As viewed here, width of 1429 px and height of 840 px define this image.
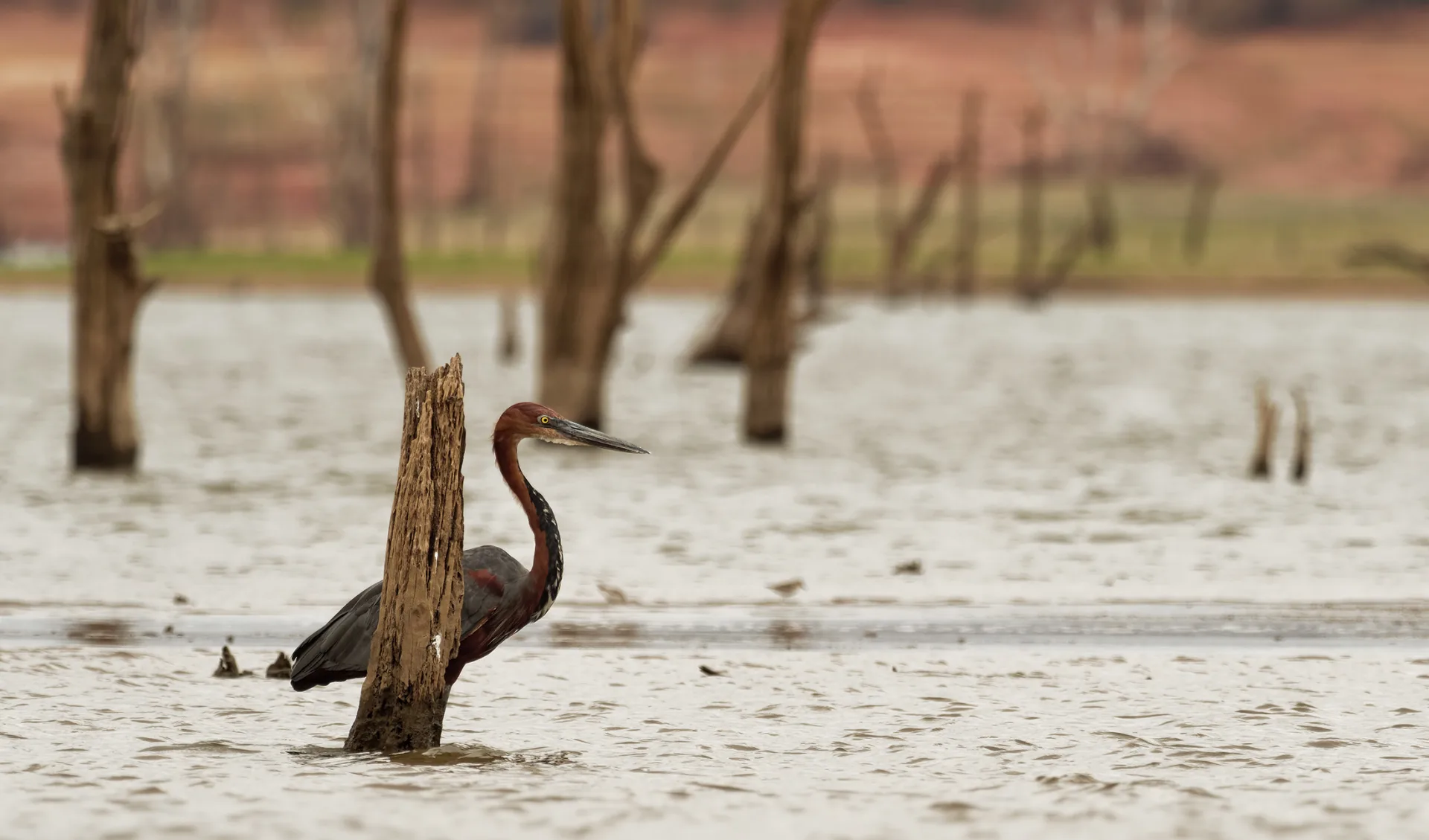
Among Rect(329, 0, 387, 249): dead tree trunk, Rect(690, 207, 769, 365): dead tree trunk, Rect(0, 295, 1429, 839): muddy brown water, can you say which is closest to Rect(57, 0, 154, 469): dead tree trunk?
Rect(0, 295, 1429, 839): muddy brown water

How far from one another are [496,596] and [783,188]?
35.1ft

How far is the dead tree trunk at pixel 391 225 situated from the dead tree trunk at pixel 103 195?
276 cm

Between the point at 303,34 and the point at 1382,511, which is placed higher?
the point at 303,34

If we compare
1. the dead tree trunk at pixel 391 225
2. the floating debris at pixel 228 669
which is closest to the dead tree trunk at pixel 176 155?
the dead tree trunk at pixel 391 225

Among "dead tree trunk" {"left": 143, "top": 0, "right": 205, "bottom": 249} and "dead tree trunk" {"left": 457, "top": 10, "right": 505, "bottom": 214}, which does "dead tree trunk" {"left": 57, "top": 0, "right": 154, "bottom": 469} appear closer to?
"dead tree trunk" {"left": 143, "top": 0, "right": 205, "bottom": 249}

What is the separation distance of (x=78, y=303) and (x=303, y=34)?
4017 inches

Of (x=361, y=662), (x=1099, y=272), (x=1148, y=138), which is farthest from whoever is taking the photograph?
(x=1148, y=138)

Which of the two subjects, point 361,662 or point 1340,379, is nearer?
point 361,662

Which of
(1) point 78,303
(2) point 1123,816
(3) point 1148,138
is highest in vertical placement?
(3) point 1148,138

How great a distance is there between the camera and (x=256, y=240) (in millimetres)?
95375

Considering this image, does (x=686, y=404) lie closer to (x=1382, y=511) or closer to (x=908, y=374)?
(x=908, y=374)

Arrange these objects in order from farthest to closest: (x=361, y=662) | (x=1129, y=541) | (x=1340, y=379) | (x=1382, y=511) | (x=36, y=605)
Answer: (x=1340, y=379) → (x=1382, y=511) → (x=1129, y=541) → (x=36, y=605) → (x=361, y=662)

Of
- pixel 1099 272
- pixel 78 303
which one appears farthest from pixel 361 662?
pixel 1099 272

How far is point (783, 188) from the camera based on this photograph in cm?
1830
